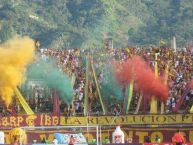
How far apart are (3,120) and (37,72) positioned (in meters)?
4.41

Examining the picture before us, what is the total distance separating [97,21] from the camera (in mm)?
119312

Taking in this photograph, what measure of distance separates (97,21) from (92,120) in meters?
78.3

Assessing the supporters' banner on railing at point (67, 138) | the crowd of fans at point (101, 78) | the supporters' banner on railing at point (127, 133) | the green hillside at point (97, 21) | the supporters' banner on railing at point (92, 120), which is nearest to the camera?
the supporters' banner on railing at point (67, 138)

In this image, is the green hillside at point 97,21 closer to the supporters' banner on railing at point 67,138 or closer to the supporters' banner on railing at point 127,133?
the supporters' banner on railing at point 127,133

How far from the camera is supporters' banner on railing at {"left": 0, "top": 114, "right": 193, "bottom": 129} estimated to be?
40.0 m

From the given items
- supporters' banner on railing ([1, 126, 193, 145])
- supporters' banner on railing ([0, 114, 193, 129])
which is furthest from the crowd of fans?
supporters' banner on railing ([1, 126, 193, 145])

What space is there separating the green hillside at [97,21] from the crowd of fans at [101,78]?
52196 millimetres

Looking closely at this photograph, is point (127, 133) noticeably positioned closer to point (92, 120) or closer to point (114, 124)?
point (114, 124)

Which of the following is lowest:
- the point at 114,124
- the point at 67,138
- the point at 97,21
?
the point at 67,138

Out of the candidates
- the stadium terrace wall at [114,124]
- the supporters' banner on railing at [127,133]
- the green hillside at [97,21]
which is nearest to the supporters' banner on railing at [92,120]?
the stadium terrace wall at [114,124]

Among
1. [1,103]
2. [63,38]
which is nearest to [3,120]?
[1,103]

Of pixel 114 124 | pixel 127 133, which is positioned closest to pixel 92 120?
pixel 114 124

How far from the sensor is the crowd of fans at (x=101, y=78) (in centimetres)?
4219

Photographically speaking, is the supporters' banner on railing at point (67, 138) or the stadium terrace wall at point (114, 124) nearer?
the supporters' banner on railing at point (67, 138)
